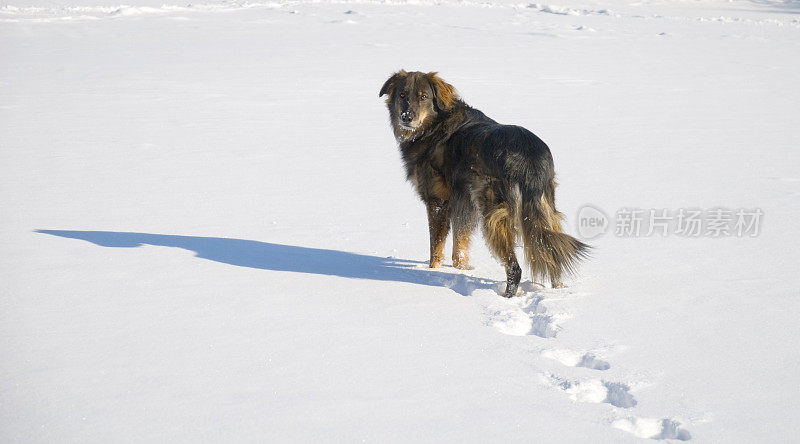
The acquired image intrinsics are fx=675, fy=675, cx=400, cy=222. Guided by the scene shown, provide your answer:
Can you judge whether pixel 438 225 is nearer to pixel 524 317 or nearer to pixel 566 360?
pixel 524 317

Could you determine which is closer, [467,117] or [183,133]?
[467,117]

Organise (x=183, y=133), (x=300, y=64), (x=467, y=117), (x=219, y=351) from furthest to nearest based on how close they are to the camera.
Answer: (x=300, y=64), (x=183, y=133), (x=467, y=117), (x=219, y=351)

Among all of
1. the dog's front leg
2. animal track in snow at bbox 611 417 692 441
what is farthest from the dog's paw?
animal track in snow at bbox 611 417 692 441

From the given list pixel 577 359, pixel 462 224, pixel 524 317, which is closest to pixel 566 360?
pixel 577 359

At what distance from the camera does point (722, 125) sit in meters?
9.94

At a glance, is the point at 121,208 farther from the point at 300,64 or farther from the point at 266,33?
the point at 266,33

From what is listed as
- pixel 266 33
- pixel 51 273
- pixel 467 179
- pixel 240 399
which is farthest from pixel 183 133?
pixel 266 33

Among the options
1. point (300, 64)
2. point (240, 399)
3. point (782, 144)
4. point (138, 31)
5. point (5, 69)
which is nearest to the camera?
point (240, 399)

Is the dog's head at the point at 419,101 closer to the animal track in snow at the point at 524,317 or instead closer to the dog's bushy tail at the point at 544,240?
the dog's bushy tail at the point at 544,240

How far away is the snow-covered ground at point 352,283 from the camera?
2.77 metres

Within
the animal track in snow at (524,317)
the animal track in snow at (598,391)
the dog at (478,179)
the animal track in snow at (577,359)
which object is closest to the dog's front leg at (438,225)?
the dog at (478,179)

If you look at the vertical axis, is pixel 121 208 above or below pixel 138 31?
below

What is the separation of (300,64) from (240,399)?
14118 mm

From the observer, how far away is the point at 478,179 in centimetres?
421
